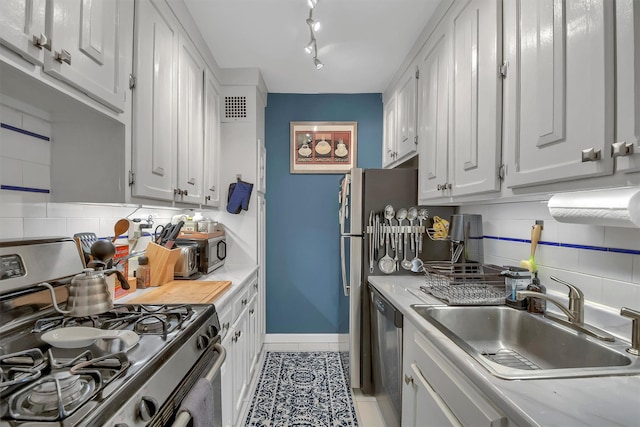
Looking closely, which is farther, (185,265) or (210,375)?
(185,265)

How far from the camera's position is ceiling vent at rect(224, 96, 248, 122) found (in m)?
2.74

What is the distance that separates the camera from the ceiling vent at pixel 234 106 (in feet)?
9.00

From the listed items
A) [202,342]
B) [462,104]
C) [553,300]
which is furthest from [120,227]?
[553,300]

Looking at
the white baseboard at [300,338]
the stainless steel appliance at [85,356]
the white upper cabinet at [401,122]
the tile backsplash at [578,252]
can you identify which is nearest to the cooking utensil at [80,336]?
the stainless steel appliance at [85,356]

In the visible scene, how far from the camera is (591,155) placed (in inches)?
33.5

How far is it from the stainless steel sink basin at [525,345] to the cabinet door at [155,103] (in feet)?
4.61

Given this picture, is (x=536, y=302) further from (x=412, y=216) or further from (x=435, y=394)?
(x=412, y=216)

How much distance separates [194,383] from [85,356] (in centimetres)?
37

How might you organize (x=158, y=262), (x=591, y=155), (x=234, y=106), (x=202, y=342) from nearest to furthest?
(x=591, y=155), (x=202, y=342), (x=158, y=262), (x=234, y=106)

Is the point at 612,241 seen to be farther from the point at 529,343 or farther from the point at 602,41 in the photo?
the point at 602,41

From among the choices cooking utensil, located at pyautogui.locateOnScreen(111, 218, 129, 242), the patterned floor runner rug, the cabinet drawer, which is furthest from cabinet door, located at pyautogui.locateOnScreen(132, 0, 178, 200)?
the patterned floor runner rug

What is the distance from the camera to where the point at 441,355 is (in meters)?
1.12

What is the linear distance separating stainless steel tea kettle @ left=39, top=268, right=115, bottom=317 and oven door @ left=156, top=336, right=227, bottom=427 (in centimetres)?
40

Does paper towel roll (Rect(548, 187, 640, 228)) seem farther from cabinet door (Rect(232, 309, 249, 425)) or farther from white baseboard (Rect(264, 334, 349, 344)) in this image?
white baseboard (Rect(264, 334, 349, 344))
